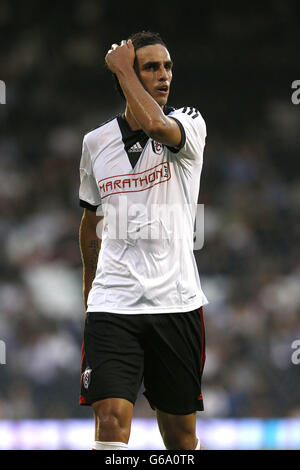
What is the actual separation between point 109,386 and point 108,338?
0.22 m

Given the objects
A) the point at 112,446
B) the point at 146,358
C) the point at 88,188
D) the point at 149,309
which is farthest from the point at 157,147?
the point at 112,446

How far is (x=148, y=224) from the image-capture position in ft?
12.1

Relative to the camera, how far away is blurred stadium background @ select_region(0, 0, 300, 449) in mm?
8586

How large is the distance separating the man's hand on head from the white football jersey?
32 centimetres

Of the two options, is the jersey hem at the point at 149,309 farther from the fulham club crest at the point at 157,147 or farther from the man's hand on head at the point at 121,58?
the man's hand on head at the point at 121,58

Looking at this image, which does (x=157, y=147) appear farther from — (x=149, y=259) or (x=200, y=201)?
(x=200, y=201)

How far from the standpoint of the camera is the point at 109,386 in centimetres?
348

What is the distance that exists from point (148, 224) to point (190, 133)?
47cm

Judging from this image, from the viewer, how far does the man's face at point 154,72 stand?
3799 millimetres

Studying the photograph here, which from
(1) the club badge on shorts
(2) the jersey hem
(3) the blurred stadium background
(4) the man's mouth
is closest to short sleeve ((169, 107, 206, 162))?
(4) the man's mouth

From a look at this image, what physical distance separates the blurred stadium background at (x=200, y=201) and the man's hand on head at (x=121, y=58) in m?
4.69

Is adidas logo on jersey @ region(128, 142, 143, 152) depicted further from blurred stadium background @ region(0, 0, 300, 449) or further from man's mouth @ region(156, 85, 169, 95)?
blurred stadium background @ region(0, 0, 300, 449)

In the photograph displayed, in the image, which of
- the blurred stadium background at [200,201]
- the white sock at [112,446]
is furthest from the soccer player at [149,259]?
the blurred stadium background at [200,201]

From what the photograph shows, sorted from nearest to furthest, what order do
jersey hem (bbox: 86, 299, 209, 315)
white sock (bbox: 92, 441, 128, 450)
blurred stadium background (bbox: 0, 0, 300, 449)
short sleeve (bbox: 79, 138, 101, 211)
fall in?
white sock (bbox: 92, 441, 128, 450) < jersey hem (bbox: 86, 299, 209, 315) < short sleeve (bbox: 79, 138, 101, 211) < blurred stadium background (bbox: 0, 0, 300, 449)
